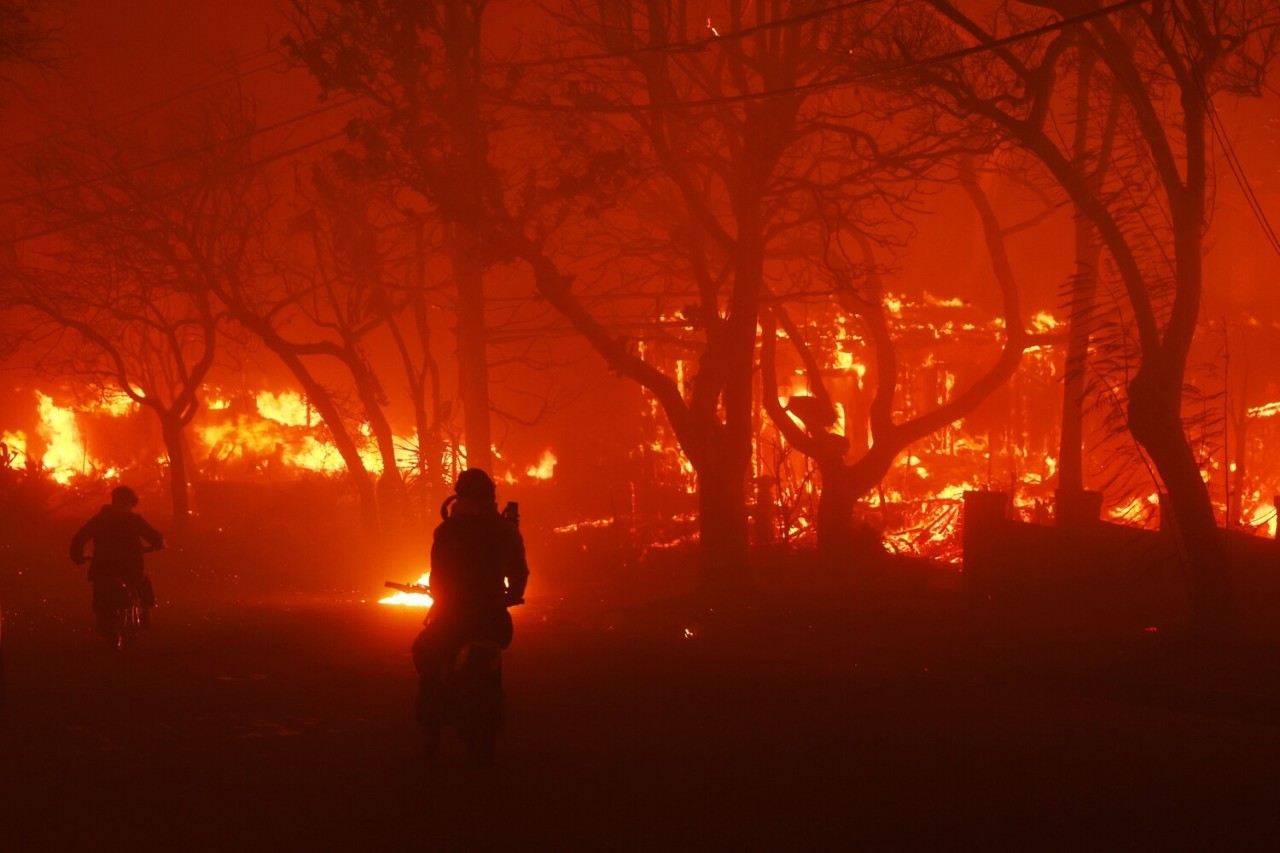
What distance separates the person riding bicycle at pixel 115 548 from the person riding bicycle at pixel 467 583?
7054mm

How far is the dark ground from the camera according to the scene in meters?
6.87

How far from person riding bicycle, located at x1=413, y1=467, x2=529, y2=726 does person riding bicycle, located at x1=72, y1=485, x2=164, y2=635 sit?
7.05 meters

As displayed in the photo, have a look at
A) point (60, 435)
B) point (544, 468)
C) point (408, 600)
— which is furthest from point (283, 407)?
point (408, 600)

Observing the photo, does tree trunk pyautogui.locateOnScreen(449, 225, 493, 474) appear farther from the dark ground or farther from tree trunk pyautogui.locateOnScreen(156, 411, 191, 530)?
tree trunk pyautogui.locateOnScreen(156, 411, 191, 530)

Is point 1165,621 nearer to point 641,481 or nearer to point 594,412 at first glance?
point 641,481

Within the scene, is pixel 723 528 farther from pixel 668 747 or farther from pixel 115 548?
pixel 668 747

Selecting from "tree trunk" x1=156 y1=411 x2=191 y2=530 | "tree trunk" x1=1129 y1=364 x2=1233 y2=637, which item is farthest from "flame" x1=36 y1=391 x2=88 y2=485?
"tree trunk" x1=1129 y1=364 x2=1233 y2=637

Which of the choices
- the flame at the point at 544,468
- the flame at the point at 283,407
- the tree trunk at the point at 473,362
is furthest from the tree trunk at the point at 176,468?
the flame at the point at 283,407

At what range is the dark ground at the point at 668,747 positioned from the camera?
6.87 meters

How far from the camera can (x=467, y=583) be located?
855 cm

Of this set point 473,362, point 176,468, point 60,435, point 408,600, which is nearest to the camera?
point 408,600

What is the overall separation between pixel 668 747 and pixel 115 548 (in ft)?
27.0

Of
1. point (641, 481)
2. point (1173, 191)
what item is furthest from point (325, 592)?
point (1173, 191)

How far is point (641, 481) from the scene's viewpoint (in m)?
39.8
